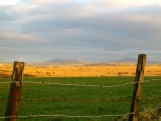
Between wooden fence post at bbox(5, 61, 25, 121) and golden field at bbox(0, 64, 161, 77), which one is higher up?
golden field at bbox(0, 64, 161, 77)

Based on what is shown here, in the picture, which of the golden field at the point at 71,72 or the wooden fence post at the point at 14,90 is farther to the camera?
the golden field at the point at 71,72

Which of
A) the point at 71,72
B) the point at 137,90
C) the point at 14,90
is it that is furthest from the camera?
the point at 71,72

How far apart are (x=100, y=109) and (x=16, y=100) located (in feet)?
43.6

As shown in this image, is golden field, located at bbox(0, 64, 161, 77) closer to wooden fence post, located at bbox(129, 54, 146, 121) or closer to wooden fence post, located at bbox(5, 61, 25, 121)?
wooden fence post, located at bbox(129, 54, 146, 121)

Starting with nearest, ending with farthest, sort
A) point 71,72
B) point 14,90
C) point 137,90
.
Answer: point 14,90, point 137,90, point 71,72

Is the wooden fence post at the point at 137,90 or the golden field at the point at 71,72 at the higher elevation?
the golden field at the point at 71,72

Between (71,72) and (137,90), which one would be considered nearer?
(137,90)

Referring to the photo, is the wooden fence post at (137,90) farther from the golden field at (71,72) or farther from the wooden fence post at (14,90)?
the golden field at (71,72)

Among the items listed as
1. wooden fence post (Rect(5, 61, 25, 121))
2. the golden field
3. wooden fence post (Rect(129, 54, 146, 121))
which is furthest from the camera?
the golden field

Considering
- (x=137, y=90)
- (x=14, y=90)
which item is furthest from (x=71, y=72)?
(x=14, y=90)

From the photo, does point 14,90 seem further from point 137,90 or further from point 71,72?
point 71,72

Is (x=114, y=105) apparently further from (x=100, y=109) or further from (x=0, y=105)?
(x=0, y=105)

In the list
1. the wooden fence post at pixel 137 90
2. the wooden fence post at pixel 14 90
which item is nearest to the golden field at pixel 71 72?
the wooden fence post at pixel 137 90

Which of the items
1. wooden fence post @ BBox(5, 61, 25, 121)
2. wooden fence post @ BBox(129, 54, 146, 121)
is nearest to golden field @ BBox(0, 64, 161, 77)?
wooden fence post @ BBox(129, 54, 146, 121)
